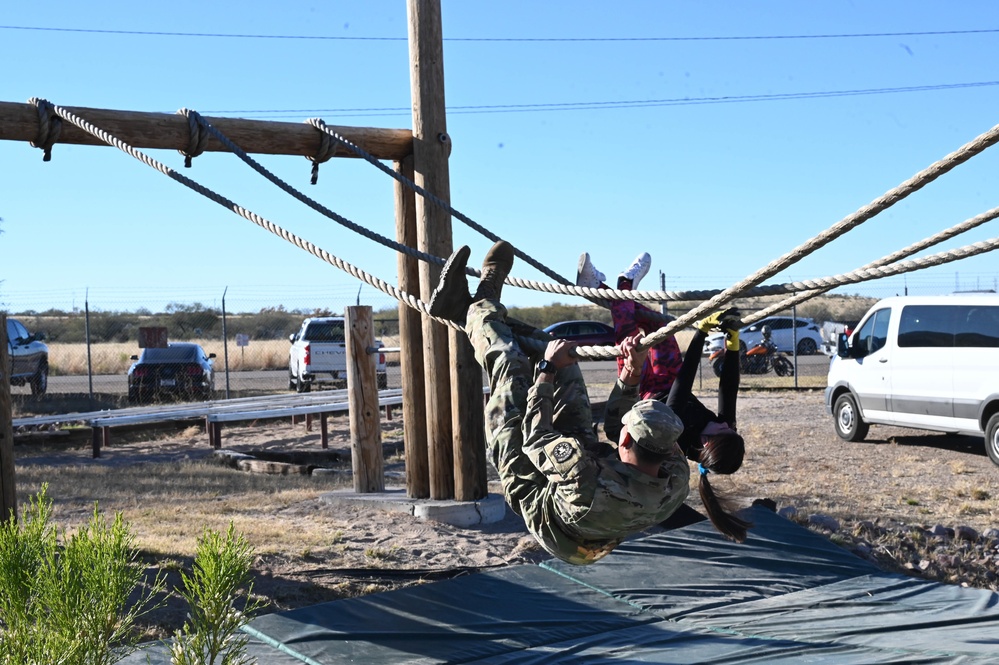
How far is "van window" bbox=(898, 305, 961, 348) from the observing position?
437 inches

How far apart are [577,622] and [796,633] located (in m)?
1.25

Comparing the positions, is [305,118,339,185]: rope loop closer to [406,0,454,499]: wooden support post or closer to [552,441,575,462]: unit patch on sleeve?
[406,0,454,499]: wooden support post

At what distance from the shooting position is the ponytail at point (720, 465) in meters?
5.00

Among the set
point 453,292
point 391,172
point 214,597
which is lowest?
point 214,597

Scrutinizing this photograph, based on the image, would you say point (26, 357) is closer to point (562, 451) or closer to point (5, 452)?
point (5, 452)

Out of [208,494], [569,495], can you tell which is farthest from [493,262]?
[208,494]

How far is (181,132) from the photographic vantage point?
6.40 meters

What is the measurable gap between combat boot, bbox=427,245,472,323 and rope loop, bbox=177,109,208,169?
2.48m

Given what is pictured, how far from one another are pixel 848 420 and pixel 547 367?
981 cm

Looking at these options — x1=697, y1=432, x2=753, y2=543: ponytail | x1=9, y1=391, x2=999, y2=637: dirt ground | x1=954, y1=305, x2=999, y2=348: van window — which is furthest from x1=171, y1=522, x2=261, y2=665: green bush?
x1=954, y1=305, x2=999, y2=348: van window

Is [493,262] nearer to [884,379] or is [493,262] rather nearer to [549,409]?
[549,409]

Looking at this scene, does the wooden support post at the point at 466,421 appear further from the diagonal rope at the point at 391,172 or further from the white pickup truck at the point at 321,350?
the white pickup truck at the point at 321,350

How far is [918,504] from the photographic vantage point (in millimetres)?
9078

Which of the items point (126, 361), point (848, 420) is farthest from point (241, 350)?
point (848, 420)
